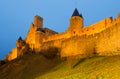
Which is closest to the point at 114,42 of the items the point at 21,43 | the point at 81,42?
the point at 81,42

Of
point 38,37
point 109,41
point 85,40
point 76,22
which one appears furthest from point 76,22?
point 109,41

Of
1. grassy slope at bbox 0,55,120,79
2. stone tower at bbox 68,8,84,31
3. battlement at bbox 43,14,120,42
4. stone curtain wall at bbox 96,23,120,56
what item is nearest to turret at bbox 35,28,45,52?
battlement at bbox 43,14,120,42

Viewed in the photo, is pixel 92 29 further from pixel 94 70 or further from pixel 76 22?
pixel 94 70

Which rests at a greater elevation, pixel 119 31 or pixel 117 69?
pixel 119 31

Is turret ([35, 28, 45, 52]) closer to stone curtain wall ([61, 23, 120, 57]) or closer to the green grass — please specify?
stone curtain wall ([61, 23, 120, 57])

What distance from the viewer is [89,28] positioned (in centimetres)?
4212

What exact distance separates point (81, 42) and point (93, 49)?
9.95 ft

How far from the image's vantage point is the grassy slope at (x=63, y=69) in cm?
2733

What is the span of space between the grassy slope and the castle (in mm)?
1980

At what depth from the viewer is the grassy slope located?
27334mm

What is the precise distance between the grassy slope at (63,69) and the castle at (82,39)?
1980 mm

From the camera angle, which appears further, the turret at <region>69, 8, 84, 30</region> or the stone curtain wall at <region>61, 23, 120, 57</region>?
the turret at <region>69, 8, 84, 30</region>

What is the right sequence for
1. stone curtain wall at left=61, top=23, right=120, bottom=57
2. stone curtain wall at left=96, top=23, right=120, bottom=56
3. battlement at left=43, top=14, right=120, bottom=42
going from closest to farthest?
stone curtain wall at left=96, top=23, right=120, bottom=56
stone curtain wall at left=61, top=23, right=120, bottom=57
battlement at left=43, top=14, right=120, bottom=42

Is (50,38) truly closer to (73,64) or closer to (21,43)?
(21,43)
